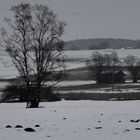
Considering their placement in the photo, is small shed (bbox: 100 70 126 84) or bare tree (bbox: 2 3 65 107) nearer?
bare tree (bbox: 2 3 65 107)

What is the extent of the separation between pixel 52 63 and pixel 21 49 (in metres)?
2.57

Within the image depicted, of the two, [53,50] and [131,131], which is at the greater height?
[53,50]

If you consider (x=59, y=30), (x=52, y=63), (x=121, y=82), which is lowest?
(x=121, y=82)

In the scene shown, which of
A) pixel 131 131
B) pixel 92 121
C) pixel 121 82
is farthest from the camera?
pixel 121 82

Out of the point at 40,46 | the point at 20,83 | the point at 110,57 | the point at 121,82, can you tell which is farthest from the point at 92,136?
the point at 110,57

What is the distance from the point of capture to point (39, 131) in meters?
11.0

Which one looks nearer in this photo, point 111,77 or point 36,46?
point 36,46

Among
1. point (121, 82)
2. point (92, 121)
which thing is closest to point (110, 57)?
point (121, 82)

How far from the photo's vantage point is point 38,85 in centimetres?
2900

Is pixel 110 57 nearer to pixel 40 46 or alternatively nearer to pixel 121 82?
pixel 121 82

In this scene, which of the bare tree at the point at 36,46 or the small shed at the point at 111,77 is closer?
the bare tree at the point at 36,46

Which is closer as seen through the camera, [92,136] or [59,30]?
[92,136]

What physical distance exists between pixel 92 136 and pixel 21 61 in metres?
19.6

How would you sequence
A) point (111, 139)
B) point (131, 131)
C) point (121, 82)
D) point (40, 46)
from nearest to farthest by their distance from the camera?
point (111, 139)
point (131, 131)
point (40, 46)
point (121, 82)
